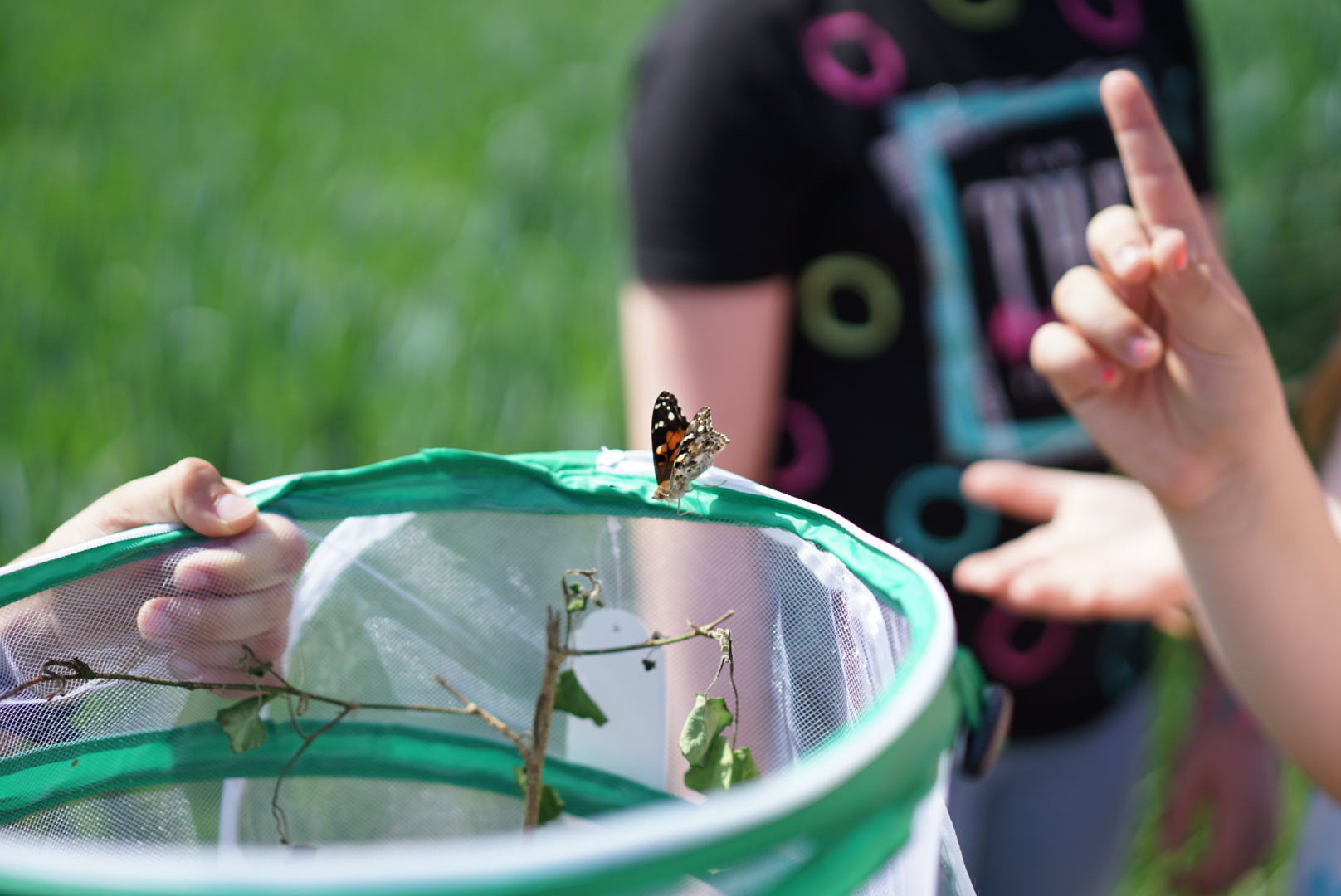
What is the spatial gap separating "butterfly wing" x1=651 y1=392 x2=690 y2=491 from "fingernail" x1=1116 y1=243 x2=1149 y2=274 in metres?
0.36

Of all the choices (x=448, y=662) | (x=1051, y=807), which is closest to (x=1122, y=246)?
(x=448, y=662)

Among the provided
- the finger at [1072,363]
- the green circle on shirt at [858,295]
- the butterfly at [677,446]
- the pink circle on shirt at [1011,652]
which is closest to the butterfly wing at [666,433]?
the butterfly at [677,446]

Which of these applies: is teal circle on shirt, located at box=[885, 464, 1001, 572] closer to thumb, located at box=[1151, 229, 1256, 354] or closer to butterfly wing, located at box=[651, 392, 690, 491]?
thumb, located at box=[1151, 229, 1256, 354]

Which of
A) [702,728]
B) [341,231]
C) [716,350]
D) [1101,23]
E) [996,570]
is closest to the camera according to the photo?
[702,728]

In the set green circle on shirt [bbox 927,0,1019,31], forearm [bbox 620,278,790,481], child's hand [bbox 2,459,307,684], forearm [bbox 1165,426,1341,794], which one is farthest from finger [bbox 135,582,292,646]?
green circle on shirt [bbox 927,0,1019,31]

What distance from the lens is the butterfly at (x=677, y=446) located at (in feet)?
1.46

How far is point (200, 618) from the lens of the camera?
0.46 metres

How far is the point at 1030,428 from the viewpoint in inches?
41.3

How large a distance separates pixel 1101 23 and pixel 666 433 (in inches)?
34.5

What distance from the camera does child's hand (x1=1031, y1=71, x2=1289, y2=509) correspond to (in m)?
0.66

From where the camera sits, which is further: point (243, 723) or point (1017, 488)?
point (1017, 488)

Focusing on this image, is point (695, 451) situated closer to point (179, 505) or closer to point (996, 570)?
point (179, 505)

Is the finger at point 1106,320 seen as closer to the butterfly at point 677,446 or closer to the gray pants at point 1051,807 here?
the butterfly at point 677,446

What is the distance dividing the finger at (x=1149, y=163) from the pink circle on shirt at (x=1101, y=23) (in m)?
0.39
